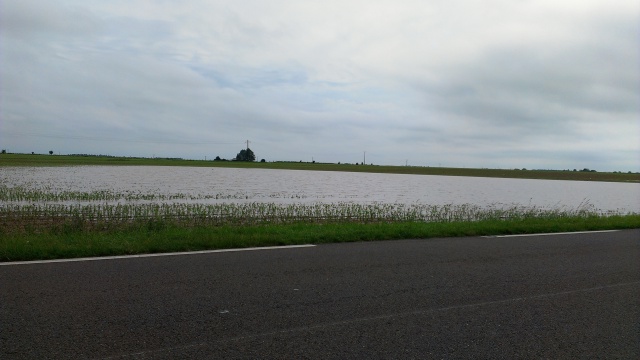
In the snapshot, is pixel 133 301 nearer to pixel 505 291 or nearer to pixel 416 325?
pixel 416 325

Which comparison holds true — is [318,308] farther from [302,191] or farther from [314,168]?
[314,168]

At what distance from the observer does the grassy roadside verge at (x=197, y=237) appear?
8224 millimetres

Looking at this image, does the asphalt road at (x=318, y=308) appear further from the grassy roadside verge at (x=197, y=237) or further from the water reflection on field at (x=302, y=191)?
the water reflection on field at (x=302, y=191)

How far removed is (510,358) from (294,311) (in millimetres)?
2225

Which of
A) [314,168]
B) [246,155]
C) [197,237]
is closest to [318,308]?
[197,237]

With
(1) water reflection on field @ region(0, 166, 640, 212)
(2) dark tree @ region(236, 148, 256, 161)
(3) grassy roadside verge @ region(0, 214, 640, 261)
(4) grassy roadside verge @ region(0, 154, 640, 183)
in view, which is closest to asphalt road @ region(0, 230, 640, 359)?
(3) grassy roadside verge @ region(0, 214, 640, 261)

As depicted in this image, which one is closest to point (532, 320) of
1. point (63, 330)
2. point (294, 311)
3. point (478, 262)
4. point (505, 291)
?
point (505, 291)

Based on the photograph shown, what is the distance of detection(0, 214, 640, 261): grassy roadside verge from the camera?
822 cm

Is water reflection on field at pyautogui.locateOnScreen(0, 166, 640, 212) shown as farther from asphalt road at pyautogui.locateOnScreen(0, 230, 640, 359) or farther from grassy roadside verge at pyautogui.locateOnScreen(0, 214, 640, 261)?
asphalt road at pyautogui.locateOnScreen(0, 230, 640, 359)

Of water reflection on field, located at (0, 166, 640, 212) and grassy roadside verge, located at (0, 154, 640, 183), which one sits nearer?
water reflection on field, located at (0, 166, 640, 212)

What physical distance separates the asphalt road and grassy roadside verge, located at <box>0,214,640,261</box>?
0.86m

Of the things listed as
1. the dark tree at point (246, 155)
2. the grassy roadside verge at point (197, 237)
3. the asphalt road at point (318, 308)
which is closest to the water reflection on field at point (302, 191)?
the grassy roadside verge at point (197, 237)

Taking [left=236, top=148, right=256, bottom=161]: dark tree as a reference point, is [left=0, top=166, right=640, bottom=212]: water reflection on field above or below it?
below

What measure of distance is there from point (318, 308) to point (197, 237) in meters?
4.98
